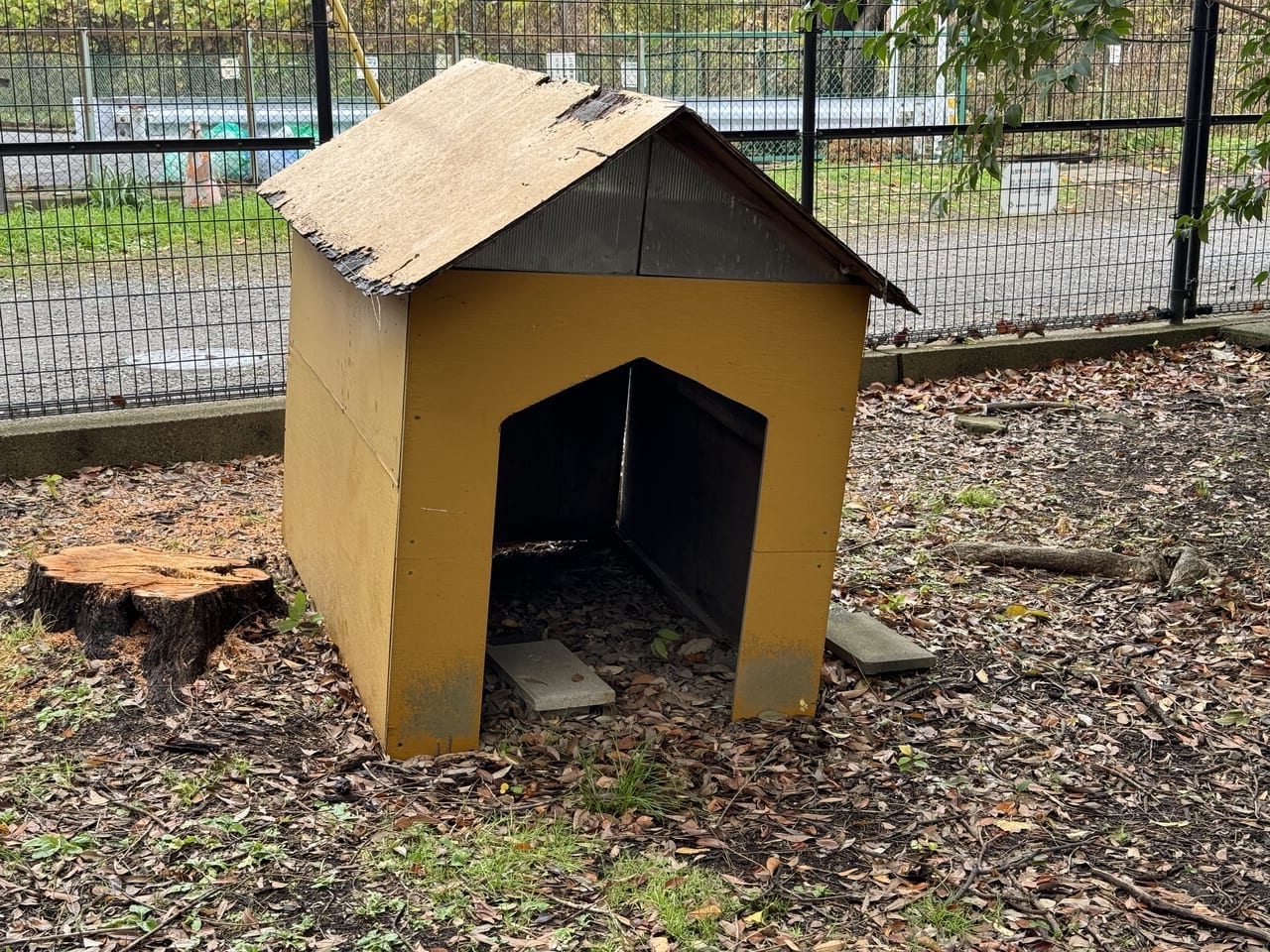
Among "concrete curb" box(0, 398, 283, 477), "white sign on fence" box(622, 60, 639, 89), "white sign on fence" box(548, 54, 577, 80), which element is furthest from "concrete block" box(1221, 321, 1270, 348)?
"concrete curb" box(0, 398, 283, 477)

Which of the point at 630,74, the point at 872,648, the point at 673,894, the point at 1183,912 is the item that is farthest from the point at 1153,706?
the point at 630,74

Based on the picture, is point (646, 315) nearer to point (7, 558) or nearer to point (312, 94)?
point (7, 558)

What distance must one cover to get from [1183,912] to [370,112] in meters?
5.73

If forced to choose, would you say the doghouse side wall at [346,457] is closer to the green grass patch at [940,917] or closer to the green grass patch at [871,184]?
the green grass patch at [940,917]

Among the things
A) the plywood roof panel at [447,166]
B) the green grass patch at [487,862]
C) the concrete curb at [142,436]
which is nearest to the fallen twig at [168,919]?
the green grass patch at [487,862]

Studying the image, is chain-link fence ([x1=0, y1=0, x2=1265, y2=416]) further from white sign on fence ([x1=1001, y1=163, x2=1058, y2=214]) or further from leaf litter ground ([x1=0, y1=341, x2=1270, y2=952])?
leaf litter ground ([x1=0, y1=341, x2=1270, y2=952])

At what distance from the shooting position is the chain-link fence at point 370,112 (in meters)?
6.95

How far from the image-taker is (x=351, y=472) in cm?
442

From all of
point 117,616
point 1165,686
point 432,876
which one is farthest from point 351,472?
point 1165,686

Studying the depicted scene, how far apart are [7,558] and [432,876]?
2.92 m

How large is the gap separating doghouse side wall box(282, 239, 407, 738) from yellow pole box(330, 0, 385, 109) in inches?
75.3

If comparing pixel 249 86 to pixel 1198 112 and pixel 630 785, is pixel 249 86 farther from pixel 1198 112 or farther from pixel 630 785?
pixel 1198 112

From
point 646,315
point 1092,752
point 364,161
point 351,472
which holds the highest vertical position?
point 364,161

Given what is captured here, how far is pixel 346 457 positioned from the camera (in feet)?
14.8
